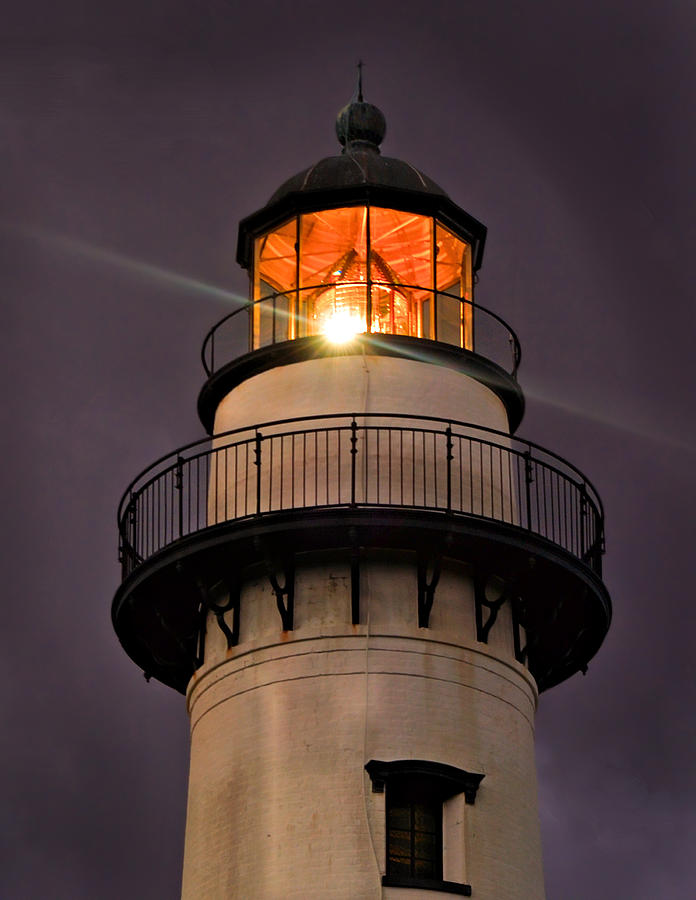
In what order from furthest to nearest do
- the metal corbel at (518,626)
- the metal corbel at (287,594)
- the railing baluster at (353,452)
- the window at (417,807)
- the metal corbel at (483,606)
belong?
the metal corbel at (518,626) < the metal corbel at (483,606) < the metal corbel at (287,594) < the railing baluster at (353,452) < the window at (417,807)

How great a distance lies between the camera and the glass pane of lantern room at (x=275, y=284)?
127 ft

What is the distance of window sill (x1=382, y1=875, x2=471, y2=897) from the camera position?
33625 millimetres

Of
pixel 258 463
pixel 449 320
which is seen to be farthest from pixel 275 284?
pixel 258 463

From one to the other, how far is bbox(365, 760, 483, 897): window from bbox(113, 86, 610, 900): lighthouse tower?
39 mm

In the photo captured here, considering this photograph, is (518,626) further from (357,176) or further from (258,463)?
(357,176)

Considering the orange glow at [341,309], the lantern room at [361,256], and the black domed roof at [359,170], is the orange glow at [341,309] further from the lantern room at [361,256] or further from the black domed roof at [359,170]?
the black domed roof at [359,170]

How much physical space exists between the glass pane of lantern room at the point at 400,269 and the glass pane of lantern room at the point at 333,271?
0.24 meters

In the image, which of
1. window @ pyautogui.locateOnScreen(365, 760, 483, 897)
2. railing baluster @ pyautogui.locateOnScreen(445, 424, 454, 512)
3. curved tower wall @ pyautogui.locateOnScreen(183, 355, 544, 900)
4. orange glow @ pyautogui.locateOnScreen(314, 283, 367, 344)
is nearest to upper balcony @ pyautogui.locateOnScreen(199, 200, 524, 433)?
orange glow @ pyautogui.locateOnScreen(314, 283, 367, 344)

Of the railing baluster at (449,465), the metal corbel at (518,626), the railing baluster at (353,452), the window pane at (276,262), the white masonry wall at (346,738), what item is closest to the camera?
the white masonry wall at (346,738)

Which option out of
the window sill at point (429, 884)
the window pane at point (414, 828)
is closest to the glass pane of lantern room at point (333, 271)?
the window pane at point (414, 828)

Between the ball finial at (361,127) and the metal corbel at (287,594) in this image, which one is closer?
the metal corbel at (287,594)

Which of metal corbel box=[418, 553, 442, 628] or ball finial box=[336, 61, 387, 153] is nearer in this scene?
metal corbel box=[418, 553, 442, 628]

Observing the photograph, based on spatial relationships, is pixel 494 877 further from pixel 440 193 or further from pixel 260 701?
pixel 440 193

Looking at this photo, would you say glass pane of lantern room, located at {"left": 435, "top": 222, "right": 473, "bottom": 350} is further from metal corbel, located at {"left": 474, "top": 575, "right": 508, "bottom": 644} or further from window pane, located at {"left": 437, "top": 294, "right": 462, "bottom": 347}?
metal corbel, located at {"left": 474, "top": 575, "right": 508, "bottom": 644}
